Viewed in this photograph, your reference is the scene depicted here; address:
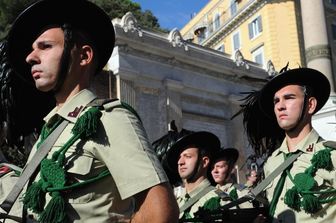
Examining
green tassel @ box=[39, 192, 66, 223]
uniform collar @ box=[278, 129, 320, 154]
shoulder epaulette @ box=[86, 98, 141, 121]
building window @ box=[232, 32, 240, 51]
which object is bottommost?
green tassel @ box=[39, 192, 66, 223]

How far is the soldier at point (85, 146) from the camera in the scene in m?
2.03

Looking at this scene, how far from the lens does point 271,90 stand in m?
5.09

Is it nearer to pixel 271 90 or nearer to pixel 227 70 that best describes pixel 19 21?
pixel 271 90

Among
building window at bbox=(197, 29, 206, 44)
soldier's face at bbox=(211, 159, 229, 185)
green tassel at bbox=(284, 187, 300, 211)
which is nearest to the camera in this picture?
green tassel at bbox=(284, 187, 300, 211)

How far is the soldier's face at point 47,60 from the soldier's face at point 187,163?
12.4 ft

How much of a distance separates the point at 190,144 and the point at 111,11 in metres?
33.5

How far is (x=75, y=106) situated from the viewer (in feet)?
7.90

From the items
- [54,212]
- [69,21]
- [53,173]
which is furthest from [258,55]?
[54,212]

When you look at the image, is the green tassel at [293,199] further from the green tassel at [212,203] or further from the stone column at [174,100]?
the stone column at [174,100]

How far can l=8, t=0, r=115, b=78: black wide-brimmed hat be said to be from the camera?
2.59 m

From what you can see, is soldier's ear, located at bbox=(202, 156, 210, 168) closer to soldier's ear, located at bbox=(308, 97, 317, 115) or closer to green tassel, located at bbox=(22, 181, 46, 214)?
soldier's ear, located at bbox=(308, 97, 317, 115)

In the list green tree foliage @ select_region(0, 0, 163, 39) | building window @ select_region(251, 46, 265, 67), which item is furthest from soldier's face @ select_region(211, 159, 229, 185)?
building window @ select_region(251, 46, 265, 67)

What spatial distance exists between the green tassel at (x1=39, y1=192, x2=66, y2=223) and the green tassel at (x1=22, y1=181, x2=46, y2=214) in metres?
0.09

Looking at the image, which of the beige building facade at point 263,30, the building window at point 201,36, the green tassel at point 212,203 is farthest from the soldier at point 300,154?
the building window at point 201,36
